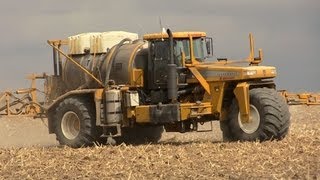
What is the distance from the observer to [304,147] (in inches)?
518

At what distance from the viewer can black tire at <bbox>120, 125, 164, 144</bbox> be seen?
17906 millimetres

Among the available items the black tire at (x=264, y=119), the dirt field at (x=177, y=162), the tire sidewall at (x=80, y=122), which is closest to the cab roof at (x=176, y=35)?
the black tire at (x=264, y=119)

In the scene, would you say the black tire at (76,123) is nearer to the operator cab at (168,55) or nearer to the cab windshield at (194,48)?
the operator cab at (168,55)

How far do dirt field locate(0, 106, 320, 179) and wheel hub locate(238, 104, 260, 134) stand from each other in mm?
654

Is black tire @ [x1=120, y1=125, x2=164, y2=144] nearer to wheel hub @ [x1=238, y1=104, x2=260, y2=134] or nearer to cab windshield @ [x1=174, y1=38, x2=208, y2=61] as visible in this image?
cab windshield @ [x1=174, y1=38, x2=208, y2=61]

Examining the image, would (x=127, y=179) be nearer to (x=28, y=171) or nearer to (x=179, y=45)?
(x=28, y=171)

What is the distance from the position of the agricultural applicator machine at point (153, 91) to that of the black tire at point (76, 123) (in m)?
0.02

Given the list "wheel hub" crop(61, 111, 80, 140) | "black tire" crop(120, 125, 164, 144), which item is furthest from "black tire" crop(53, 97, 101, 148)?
"black tire" crop(120, 125, 164, 144)

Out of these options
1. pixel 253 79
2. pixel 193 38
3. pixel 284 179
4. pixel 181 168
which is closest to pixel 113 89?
pixel 193 38

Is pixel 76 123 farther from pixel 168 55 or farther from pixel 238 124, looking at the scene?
pixel 238 124

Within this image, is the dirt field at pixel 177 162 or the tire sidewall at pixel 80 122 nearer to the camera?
the dirt field at pixel 177 162

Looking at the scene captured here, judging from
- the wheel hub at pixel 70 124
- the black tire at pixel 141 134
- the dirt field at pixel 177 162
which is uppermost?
the wheel hub at pixel 70 124

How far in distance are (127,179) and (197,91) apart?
6296mm

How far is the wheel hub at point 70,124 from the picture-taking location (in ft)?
56.1
